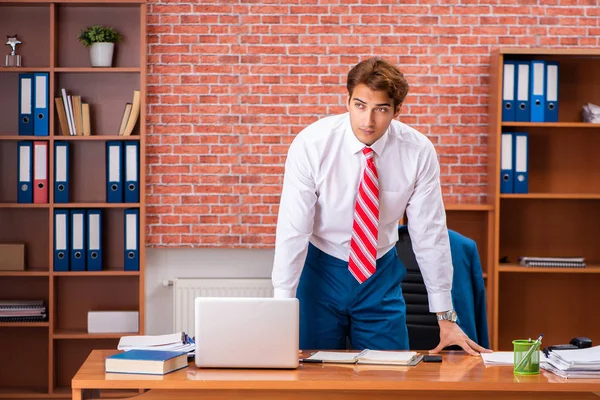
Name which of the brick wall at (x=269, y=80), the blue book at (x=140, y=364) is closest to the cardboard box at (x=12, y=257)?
the brick wall at (x=269, y=80)

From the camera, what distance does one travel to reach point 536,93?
4.34 m

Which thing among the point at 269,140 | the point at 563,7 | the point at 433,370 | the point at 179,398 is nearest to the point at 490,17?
the point at 563,7

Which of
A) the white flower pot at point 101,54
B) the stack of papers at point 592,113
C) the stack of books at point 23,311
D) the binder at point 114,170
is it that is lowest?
the stack of books at point 23,311

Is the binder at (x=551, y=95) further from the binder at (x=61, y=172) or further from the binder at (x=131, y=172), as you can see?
the binder at (x=61, y=172)

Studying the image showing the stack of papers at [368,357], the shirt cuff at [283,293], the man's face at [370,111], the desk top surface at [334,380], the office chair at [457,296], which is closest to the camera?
the desk top surface at [334,380]

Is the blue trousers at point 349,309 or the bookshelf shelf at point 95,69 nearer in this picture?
the blue trousers at point 349,309

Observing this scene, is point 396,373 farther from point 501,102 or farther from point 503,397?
point 501,102

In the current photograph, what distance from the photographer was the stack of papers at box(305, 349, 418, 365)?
2.28m

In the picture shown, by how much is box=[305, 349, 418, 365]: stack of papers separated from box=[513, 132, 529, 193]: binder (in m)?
2.21

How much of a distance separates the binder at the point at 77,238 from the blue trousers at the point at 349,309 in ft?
6.72

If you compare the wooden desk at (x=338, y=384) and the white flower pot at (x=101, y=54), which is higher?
the white flower pot at (x=101, y=54)

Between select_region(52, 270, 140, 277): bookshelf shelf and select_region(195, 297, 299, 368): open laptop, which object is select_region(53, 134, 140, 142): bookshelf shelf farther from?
select_region(195, 297, 299, 368): open laptop

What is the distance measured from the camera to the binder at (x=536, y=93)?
14.2 ft

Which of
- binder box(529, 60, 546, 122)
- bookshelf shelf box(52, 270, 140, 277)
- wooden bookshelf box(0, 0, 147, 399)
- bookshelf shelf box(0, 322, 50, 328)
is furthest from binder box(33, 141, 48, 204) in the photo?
binder box(529, 60, 546, 122)
